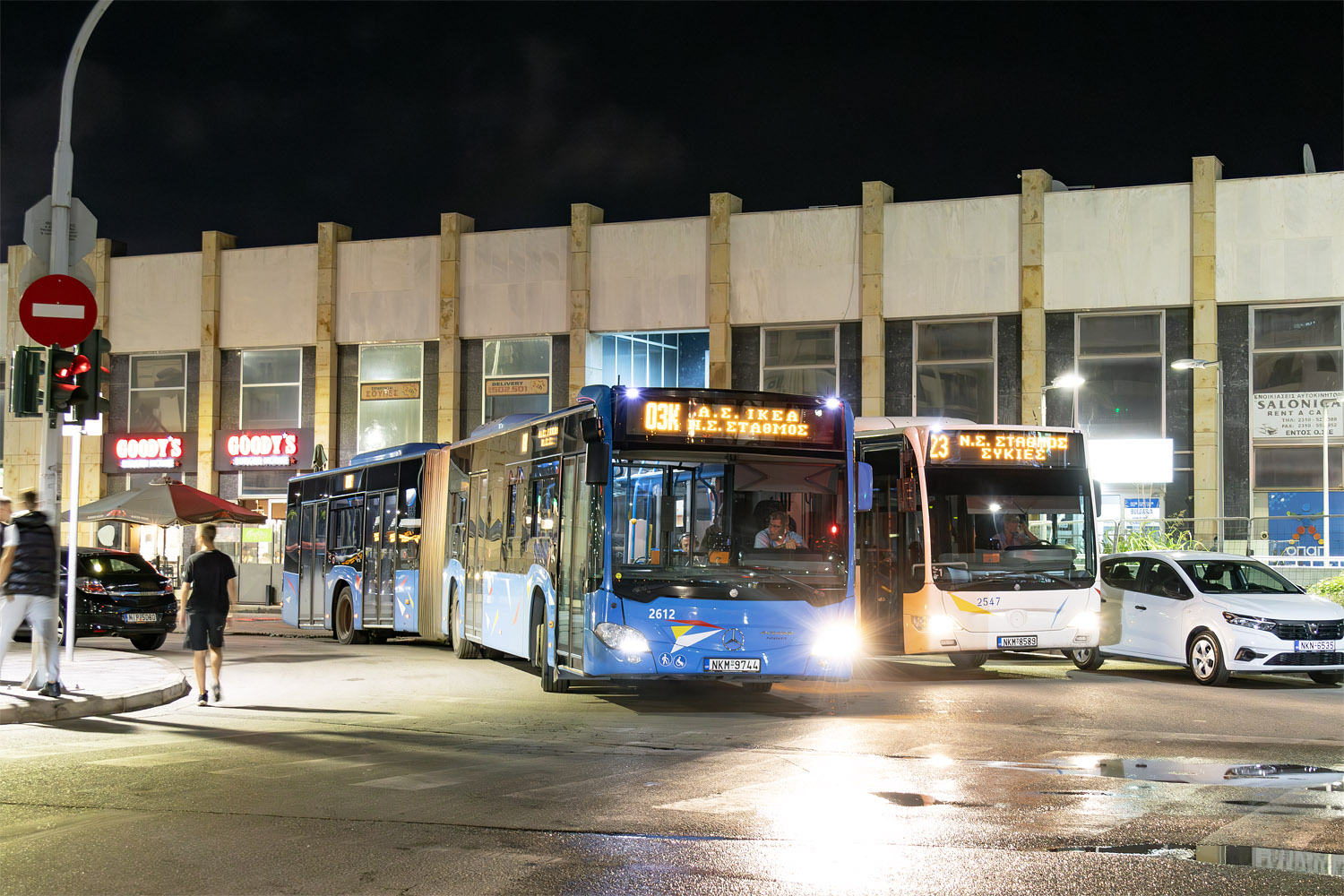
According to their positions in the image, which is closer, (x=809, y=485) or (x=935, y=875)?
(x=935, y=875)

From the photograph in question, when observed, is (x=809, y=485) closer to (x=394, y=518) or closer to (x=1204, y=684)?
(x=1204, y=684)

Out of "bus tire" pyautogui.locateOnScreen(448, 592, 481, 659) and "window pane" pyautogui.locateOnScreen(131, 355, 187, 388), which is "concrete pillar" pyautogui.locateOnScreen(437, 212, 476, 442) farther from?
"bus tire" pyautogui.locateOnScreen(448, 592, 481, 659)

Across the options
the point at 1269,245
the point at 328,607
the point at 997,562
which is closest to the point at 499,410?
the point at 328,607

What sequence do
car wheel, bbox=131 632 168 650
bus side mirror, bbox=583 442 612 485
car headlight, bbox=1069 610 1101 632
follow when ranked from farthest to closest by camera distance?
car wheel, bbox=131 632 168 650
car headlight, bbox=1069 610 1101 632
bus side mirror, bbox=583 442 612 485

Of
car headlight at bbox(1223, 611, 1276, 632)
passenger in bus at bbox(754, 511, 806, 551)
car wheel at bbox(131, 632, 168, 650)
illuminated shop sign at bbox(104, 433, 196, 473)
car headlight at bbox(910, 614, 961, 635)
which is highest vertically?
illuminated shop sign at bbox(104, 433, 196, 473)

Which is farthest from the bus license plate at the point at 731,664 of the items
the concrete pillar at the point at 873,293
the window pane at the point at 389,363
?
the window pane at the point at 389,363

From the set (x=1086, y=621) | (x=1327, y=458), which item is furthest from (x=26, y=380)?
(x=1327, y=458)

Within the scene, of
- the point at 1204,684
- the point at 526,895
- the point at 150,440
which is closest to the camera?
the point at 526,895

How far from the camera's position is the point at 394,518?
22875mm

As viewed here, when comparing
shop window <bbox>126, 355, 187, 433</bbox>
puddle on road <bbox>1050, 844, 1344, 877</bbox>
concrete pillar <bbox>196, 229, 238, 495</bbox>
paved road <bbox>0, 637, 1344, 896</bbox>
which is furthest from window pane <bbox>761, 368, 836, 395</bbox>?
puddle on road <bbox>1050, 844, 1344, 877</bbox>

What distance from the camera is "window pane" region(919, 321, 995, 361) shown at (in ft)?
121

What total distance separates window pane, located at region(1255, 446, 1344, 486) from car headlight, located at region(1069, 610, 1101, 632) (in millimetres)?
19666

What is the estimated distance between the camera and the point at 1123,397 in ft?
119

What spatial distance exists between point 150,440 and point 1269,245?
32390mm
